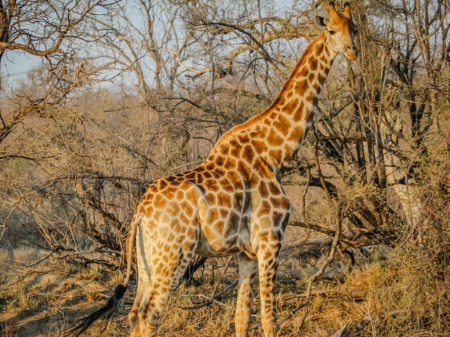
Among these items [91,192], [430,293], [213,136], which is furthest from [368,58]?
[91,192]

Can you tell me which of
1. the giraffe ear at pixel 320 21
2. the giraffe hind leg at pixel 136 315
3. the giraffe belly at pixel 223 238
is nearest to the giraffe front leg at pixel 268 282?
the giraffe belly at pixel 223 238

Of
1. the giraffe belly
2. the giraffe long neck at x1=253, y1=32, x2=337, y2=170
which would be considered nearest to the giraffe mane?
the giraffe long neck at x1=253, y1=32, x2=337, y2=170

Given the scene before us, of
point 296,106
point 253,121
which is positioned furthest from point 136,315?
point 296,106

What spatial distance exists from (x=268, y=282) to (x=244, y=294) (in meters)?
0.39

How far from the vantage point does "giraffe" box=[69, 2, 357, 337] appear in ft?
17.7

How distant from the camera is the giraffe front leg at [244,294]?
6.14m

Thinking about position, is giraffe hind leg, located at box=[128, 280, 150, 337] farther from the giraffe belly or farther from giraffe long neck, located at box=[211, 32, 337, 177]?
giraffe long neck, located at box=[211, 32, 337, 177]

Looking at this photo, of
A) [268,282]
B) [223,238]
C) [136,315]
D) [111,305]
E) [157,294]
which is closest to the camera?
[111,305]

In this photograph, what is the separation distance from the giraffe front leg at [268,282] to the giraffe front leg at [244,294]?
0.29 meters

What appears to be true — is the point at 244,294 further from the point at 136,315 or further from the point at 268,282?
the point at 136,315

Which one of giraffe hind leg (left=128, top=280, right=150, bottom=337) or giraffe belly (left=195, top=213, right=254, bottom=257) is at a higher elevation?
giraffe belly (left=195, top=213, right=254, bottom=257)

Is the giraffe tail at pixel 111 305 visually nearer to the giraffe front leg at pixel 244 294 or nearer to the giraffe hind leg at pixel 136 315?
the giraffe hind leg at pixel 136 315

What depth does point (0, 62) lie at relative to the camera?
22.4 ft

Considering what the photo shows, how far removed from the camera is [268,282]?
5859 millimetres
